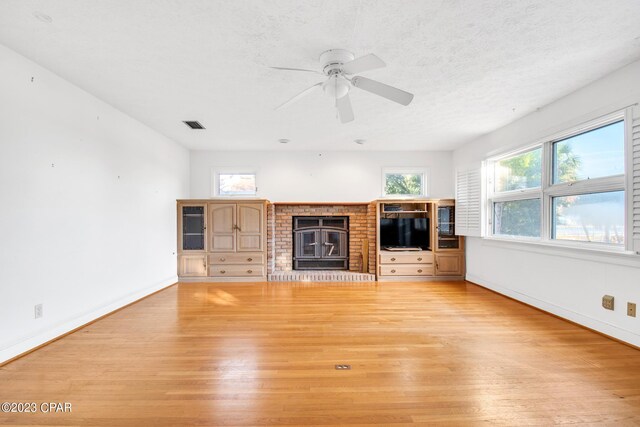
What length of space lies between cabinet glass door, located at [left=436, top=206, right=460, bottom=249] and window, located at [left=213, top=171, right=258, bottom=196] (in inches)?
142

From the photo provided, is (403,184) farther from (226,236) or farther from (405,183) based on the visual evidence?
(226,236)

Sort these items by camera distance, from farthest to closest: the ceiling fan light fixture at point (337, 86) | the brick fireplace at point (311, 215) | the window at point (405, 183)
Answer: the window at point (405, 183), the brick fireplace at point (311, 215), the ceiling fan light fixture at point (337, 86)

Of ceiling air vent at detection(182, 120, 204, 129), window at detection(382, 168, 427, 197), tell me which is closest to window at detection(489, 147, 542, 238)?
window at detection(382, 168, 427, 197)

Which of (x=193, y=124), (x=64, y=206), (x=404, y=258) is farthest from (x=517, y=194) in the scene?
(x=64, y=206)

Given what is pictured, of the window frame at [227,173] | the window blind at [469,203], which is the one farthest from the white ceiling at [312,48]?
the window frame at [227,173]

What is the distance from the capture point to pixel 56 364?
2.16 metres

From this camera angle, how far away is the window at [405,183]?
5.61 metres

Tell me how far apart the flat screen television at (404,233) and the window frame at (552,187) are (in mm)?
1089

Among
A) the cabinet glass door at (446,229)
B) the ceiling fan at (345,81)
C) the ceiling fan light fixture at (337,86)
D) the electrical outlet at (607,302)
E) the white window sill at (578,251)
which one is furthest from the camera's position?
the cabinet glass door at (446,229)

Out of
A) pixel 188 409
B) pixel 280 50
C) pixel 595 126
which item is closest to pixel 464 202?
pixel 595 126

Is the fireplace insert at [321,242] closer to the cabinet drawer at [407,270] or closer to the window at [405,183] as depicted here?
the cabinet drawer at [407,270]

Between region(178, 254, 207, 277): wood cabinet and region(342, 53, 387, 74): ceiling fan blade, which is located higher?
region(342, 53, 387, 74): ceiling fan blade

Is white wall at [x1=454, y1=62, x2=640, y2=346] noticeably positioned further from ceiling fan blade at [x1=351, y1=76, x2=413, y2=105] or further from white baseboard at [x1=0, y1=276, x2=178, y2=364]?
white baseboard at [x1=0, y1=276, x2=178, y2=364]

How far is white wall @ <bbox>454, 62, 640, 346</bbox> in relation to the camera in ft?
8.11
